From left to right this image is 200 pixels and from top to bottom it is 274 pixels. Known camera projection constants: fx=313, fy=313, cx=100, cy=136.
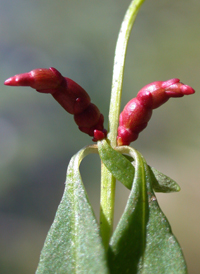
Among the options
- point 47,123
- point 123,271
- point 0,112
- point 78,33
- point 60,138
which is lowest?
point 123,271

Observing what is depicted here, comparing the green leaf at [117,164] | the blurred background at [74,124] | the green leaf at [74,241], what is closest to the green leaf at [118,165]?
the green leaf at [117,164]

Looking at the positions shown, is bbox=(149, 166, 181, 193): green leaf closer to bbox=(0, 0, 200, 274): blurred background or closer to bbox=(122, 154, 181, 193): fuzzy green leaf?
bbox=(122, 154, 181, 193): fuzzy green leaf

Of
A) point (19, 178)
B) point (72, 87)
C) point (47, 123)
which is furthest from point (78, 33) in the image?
point (72, 87)

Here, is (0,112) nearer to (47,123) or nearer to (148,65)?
(47,123)

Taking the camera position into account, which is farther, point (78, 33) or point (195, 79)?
point (78, 33)

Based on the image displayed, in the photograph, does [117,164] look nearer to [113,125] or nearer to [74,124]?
[113,125]

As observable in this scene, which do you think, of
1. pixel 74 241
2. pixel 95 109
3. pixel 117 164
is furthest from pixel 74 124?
pixel 74 241

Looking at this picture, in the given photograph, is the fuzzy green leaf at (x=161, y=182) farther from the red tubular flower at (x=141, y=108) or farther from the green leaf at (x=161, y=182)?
the red tubular flower at (x=141, y=108)
